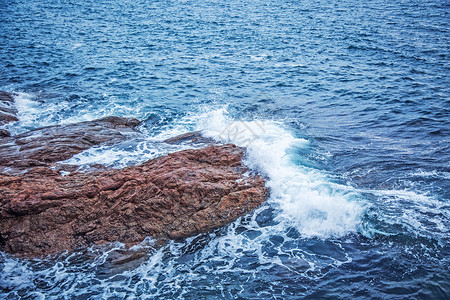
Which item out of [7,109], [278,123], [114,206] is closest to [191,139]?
[278,123]

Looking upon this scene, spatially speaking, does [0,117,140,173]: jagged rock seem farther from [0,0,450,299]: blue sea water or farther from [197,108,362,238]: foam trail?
[197,108,362,238]: foam trail

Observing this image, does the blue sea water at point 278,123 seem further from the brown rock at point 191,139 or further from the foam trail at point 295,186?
the brown rock at point 191,139

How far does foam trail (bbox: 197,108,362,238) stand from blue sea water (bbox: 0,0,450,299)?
0.05 m

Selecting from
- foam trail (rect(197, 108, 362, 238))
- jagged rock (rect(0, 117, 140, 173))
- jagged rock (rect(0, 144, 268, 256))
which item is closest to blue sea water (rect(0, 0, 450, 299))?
foam trail (rect(197, 108, 362, 238))

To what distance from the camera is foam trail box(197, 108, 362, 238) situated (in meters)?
8.26

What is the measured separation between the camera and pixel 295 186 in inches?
371

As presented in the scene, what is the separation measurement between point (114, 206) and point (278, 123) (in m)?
7.95

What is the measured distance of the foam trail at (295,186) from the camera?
27.1 ft

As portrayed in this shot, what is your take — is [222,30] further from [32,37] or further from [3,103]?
[3,103]

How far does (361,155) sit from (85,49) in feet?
67.1

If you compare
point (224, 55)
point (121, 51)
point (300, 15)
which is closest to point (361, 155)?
point (224, 55)

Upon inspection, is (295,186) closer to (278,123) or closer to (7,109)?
(278,123)

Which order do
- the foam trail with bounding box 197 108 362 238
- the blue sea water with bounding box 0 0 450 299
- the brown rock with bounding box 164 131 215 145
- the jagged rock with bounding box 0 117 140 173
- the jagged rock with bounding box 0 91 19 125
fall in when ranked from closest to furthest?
1. the blue sea water with bounding box 0 0 450 299
2. the foam trail with bounding box 197 108 362 238
3. the jagged rock with bounding box 0 117 140 173
4. the brown rock with bounding box 164 131 215 145
5. the jagged rock with bounding box 0 91 19 125

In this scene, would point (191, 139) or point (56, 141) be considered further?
point (191, 139)
